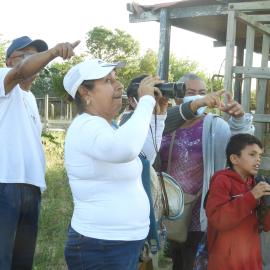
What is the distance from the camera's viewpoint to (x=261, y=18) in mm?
3281

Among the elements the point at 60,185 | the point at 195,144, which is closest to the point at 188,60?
the point at 60,185

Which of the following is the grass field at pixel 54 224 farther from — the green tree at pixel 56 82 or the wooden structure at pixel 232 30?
the green tree at pixel 56 82

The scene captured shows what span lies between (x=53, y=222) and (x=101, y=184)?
120 inches

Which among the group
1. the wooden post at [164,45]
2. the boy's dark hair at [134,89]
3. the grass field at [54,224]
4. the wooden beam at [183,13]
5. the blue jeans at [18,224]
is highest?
the wooden beam at [183,13]

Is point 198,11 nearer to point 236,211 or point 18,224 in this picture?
point 236,211

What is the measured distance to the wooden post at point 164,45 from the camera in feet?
15.9

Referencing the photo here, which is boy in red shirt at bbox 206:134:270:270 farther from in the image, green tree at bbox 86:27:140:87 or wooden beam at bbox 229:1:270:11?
green tree at bbox 86:27:140:87

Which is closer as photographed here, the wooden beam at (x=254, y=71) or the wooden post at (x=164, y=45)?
the wooden beam at (x=254, y=71)

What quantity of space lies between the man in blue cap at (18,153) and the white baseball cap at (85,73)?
0.33 meters

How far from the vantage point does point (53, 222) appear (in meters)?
4.46

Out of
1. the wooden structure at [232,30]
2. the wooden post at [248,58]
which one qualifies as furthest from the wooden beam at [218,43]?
the wooden post at [248,58]

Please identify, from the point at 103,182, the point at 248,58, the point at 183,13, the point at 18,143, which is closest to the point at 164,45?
the point at 183,13

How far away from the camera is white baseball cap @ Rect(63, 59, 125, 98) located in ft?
5.49

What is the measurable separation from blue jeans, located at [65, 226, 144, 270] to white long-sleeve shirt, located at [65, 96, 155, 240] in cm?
2
